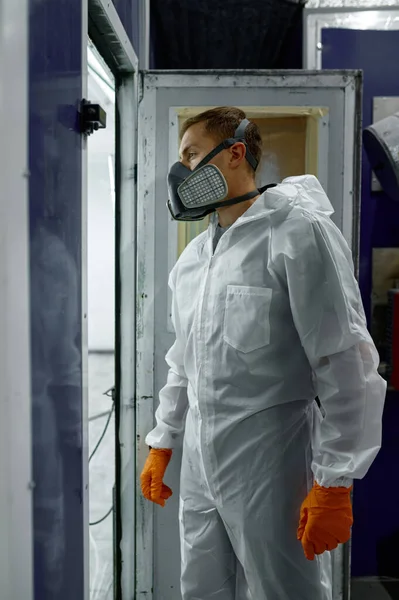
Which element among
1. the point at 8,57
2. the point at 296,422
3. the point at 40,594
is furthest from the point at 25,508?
the point at 296,422

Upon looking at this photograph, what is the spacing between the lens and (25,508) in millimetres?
755

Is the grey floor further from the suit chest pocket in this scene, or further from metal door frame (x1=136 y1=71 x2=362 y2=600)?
the suit chest pocket

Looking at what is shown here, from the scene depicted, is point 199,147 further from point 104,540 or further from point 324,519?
point 104,540

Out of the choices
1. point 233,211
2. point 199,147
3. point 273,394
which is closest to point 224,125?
point 199,147

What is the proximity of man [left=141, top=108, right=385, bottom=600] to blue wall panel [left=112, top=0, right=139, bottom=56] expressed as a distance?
43cm

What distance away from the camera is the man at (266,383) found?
1.19m

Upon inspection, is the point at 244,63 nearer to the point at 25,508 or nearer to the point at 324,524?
the point at 324,524

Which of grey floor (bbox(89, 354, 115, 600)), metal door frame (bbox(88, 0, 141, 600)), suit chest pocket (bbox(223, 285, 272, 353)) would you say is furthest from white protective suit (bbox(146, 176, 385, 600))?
grey floor (bbox(89, 354, 115, 600))

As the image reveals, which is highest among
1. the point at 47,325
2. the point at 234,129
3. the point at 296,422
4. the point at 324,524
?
the point at 234,129

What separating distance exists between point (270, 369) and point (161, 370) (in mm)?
634

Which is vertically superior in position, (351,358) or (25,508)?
(351,358)

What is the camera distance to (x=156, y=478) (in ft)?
5.06

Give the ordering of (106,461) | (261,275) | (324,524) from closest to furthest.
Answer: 1. (324,524)
2. (261,275)
3. (106,461)

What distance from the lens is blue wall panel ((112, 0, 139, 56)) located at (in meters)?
1.52
